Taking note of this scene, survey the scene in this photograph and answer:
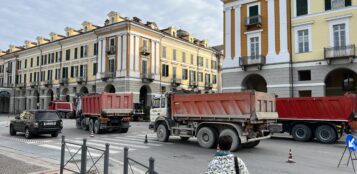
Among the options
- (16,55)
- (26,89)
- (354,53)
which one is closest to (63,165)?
(354,53)

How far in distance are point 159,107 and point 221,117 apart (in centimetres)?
496

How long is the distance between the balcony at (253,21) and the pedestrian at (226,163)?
28.7 m

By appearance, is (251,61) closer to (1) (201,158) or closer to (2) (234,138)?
(2) (234,138)

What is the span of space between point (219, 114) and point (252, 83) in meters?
21.4

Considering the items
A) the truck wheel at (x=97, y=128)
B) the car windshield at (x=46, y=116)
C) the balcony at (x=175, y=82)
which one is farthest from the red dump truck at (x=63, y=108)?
the car windshield at (x=46, y=116)

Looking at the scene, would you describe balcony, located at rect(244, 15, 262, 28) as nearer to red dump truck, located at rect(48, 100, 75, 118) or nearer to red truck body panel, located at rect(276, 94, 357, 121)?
red truck body panel, located at rect(276, 94, 357, 121)

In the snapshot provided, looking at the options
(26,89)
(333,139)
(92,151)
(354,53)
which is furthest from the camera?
(26,89)

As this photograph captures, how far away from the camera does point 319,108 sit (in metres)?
17.9

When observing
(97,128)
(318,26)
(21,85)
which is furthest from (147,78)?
(21,85)

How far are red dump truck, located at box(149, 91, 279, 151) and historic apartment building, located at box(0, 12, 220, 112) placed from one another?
90.6ft

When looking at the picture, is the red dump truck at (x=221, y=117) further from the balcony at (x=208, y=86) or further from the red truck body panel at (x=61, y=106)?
the balcony at (x=208, y=86)

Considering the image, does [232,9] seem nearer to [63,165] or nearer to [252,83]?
[252,83]

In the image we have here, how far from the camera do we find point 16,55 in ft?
224

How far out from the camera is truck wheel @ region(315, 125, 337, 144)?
17.2 meters
